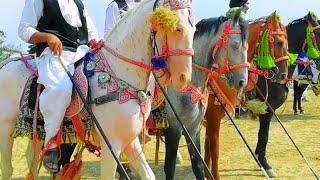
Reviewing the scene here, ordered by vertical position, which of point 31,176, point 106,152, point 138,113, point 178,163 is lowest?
Result: point 178,163

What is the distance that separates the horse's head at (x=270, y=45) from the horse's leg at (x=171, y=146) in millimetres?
1773

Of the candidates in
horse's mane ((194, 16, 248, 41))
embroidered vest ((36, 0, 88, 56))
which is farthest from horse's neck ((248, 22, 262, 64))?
embroidered vest ((36, 0, 88, 56))

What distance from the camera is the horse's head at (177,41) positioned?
3717mm

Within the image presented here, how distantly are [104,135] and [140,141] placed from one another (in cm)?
58

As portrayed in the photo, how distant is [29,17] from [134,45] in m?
0.99

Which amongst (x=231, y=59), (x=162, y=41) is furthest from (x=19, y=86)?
(x=231, y=59)

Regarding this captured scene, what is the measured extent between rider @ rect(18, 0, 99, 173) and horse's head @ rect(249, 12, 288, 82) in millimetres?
2843

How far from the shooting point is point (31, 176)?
4.66 metres

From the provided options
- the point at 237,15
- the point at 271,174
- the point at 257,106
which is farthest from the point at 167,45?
the point at 271,174

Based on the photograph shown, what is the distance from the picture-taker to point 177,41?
3773mm

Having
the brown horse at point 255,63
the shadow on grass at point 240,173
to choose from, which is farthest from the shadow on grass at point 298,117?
the brown horse at point 255,63

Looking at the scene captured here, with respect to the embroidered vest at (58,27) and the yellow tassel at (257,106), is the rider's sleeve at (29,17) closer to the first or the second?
the embroidered vest at (58,27)

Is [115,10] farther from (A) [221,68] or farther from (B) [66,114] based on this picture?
(B) [66,114]

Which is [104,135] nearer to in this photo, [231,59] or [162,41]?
[162,41]
